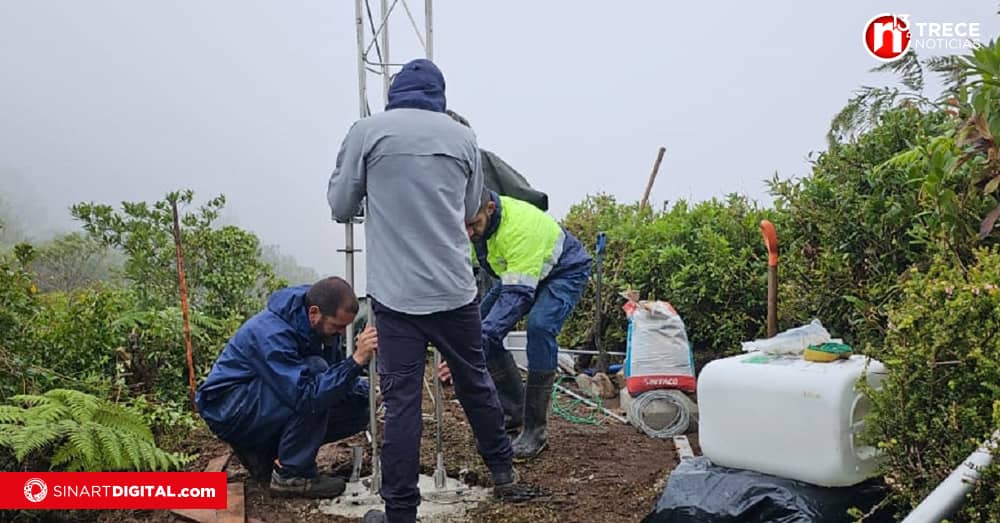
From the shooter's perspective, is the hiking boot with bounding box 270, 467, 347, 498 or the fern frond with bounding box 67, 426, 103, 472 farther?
the hiking boot with bounding box 270, 467, 347, 498

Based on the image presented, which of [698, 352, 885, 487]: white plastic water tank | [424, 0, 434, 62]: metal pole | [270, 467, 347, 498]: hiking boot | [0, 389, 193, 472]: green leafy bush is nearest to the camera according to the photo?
[698, 352, 885, 487]: white plastic water tank

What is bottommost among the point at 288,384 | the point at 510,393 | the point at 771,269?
the point at 510,393

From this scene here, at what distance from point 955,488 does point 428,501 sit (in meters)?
2.39

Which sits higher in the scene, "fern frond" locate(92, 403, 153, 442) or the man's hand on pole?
the man's hand on pole

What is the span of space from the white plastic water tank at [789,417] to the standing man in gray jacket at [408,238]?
3.61 ft

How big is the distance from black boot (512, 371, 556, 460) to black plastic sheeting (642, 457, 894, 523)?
139cm

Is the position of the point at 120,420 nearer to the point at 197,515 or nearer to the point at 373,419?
the point at 197,515

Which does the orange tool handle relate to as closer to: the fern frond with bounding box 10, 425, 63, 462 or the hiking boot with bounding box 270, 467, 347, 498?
the hiking boot with bounding box 270, 467, 347, 498

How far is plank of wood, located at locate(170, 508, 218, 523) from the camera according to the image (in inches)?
137

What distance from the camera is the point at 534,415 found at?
459 centimetres

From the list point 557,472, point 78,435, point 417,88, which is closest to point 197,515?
point 78,435

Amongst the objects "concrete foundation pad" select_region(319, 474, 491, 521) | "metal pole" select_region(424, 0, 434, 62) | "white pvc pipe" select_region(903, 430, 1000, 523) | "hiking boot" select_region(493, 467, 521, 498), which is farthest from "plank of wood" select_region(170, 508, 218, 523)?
"white pvc pipe" select_region(903, 430, 1000, 523)

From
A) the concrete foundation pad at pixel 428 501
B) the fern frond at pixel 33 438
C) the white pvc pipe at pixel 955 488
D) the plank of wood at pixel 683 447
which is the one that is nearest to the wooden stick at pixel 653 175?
the plank of wood at pixel 683 447

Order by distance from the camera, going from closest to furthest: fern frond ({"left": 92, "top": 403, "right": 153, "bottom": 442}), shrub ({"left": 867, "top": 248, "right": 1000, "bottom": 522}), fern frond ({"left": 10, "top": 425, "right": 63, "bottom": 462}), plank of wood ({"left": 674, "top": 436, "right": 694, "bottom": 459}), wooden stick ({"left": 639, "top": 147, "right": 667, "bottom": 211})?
shrub ({"left": 867, "top": 248, "right": 1000, "bottom": 522}) < fern frond ({"left": 10, "top": 425, "right": 63, "bottom": 462}) < fern frond ({"left": 92, "top": 403, "right": 153, "bottom": 442}) < plank of wood ({"left": 674, "top": 436, "right": 694, "bottom": 459}) < wooden stick ({"left": 639, "top": 147, "right": 667, "bottom": 211})
